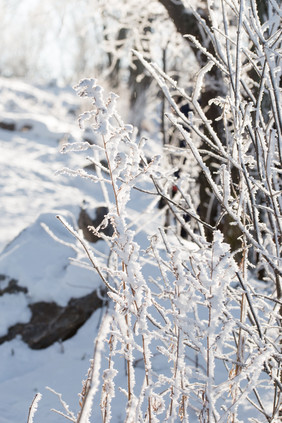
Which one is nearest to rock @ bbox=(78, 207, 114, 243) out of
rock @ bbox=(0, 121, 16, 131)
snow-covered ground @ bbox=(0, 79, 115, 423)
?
snow-covered ground @ bbox=(0, 79, 115, 423)

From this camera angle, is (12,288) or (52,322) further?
(12,288)

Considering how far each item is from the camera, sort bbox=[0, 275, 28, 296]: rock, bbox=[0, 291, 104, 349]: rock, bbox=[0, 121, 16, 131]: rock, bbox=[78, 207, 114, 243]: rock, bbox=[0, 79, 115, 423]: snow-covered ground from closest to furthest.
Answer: bbox=[0, 79, 115, 423]: snow-covered ground, bbox=[0, 291, 104, 349]: rock, bbox=[0, 275, 28, 296]: rock, bbox=[78, 207, 114, 243]: rock, bbox=[0, 121, 16, 131]: rock

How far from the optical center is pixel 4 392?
2.95m

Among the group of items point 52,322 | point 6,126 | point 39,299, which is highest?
point 39,299

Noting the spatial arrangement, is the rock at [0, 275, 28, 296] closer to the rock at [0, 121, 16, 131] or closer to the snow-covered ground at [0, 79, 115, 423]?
the snow-covered ground at [0, 79, 115, 423]

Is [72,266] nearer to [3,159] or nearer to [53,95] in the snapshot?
[3,159]

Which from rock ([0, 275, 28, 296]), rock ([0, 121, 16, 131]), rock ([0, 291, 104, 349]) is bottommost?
Result: rock ([0, 121, 16, 131])

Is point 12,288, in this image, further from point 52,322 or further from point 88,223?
point 88,223

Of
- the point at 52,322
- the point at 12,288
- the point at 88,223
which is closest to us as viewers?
the point at 52,322

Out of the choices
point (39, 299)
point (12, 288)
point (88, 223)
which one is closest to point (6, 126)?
point (88, 223)

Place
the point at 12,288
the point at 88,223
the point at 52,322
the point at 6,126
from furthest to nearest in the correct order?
the point at 6,126, the point at 88,223, the point at 12,288, the point at 52,322

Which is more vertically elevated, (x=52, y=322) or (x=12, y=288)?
(x=12, y=288)

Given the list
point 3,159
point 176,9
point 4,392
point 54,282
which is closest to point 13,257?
point 54,282

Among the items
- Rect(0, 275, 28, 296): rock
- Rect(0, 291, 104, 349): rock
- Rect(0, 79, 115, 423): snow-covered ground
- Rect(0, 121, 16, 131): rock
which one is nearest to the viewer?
Rect(0, 79, 115, 423): snow-covered ground
